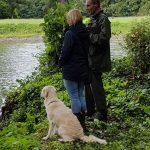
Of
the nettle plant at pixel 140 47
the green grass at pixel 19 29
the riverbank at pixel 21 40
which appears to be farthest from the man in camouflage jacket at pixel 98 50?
the green grass at pixel 19 29

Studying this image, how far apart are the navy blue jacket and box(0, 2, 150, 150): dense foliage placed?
1.11 m

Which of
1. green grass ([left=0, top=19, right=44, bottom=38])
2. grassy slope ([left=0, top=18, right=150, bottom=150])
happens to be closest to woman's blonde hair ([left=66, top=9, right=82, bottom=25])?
grassy slope ([left=0, top=18, right=150, bottom=150])

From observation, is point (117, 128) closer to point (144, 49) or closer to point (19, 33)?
point (144, 49)

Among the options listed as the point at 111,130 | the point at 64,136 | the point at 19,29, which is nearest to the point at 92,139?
the point at 64,136

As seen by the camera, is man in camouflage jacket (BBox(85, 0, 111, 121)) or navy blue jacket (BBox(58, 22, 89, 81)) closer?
navy blue jacket (BBox(58, 22, 89, 81))

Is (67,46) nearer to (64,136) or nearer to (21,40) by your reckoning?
A: (64,136)

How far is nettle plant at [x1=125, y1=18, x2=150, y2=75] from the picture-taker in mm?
13445

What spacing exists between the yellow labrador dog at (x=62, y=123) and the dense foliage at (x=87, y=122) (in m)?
0.11

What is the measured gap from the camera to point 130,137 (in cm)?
776

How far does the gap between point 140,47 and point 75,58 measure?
6209mm

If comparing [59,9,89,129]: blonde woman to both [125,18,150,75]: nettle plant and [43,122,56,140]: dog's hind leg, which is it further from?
[125,18,150,75]: nettle plant

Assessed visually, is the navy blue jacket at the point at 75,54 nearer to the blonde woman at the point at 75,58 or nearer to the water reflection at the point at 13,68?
the blonde woman at the point at 75,58

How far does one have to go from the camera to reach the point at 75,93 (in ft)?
25.8

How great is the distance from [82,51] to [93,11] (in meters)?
0.94
